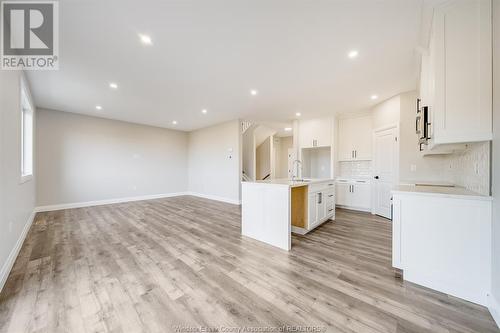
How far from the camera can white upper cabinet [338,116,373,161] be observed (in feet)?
16.6

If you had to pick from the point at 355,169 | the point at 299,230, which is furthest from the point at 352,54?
the point at 355,169

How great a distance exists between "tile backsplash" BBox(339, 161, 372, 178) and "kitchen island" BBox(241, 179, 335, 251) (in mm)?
2078

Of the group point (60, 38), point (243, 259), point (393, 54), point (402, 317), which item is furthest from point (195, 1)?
point (402, 317)

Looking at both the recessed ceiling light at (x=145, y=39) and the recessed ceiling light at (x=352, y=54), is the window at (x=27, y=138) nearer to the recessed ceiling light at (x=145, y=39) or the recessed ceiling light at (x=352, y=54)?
the recessed ceiling light at (x=145, y=39)

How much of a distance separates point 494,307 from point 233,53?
3672mm

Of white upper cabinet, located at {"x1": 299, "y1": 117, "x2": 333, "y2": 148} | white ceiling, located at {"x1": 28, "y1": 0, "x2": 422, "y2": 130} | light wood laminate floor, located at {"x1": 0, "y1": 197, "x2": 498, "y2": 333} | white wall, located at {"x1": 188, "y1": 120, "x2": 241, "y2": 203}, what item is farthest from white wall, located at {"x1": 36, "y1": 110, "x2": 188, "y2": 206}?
white upper cabinet, located at {"x1": 299, "y1": 117, "x2": 333, "y2": 148}

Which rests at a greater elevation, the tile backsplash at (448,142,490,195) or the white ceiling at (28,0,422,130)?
the white ceiling at (28,0,422,130)

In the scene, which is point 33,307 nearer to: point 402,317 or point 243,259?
point 243,259

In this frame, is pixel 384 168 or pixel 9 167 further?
pixel 384 168

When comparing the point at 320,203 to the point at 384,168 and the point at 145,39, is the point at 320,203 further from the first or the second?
the point at 145,39

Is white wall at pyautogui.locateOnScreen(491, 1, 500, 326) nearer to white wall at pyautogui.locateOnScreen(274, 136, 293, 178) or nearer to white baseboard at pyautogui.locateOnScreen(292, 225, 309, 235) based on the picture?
white baseboard at pyautogui.locateOnScreen(292, 225, 309, 235)

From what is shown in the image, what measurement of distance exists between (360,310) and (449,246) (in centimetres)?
108

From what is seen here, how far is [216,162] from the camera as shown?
22.6 feet

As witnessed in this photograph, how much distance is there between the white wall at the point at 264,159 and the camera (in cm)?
929
